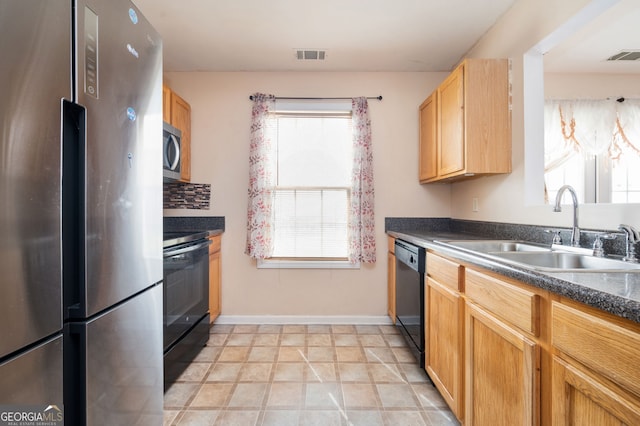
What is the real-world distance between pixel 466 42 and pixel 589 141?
141cm

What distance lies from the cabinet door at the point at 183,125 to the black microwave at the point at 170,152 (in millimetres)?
192

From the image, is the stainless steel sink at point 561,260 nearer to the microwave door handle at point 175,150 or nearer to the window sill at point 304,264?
the window sill at point 304,264

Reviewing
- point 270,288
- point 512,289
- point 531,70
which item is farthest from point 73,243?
point 531,70

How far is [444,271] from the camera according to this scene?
1.69 metres

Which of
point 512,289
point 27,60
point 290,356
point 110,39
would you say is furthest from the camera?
point 290,356

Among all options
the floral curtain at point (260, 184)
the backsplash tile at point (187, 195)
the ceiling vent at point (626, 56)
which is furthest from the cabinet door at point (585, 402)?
the backsplash tile at point (187, 195)

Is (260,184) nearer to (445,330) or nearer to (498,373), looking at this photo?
(445,330)

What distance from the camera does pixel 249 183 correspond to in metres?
2.98

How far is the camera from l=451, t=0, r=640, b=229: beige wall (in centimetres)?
151

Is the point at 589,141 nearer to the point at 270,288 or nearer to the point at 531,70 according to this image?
the point at 531,70

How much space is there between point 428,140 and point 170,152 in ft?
7.49

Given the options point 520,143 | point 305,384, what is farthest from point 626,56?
point 305,384

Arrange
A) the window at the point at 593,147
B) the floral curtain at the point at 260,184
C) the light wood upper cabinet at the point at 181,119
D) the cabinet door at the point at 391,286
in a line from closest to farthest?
the window at the point at 593,147
the light wood upper cabinet at the point at 181,119
the cabinet door at the point at 391,286
the floral curtain at the point at 260,184

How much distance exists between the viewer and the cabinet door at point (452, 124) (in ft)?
7.03
